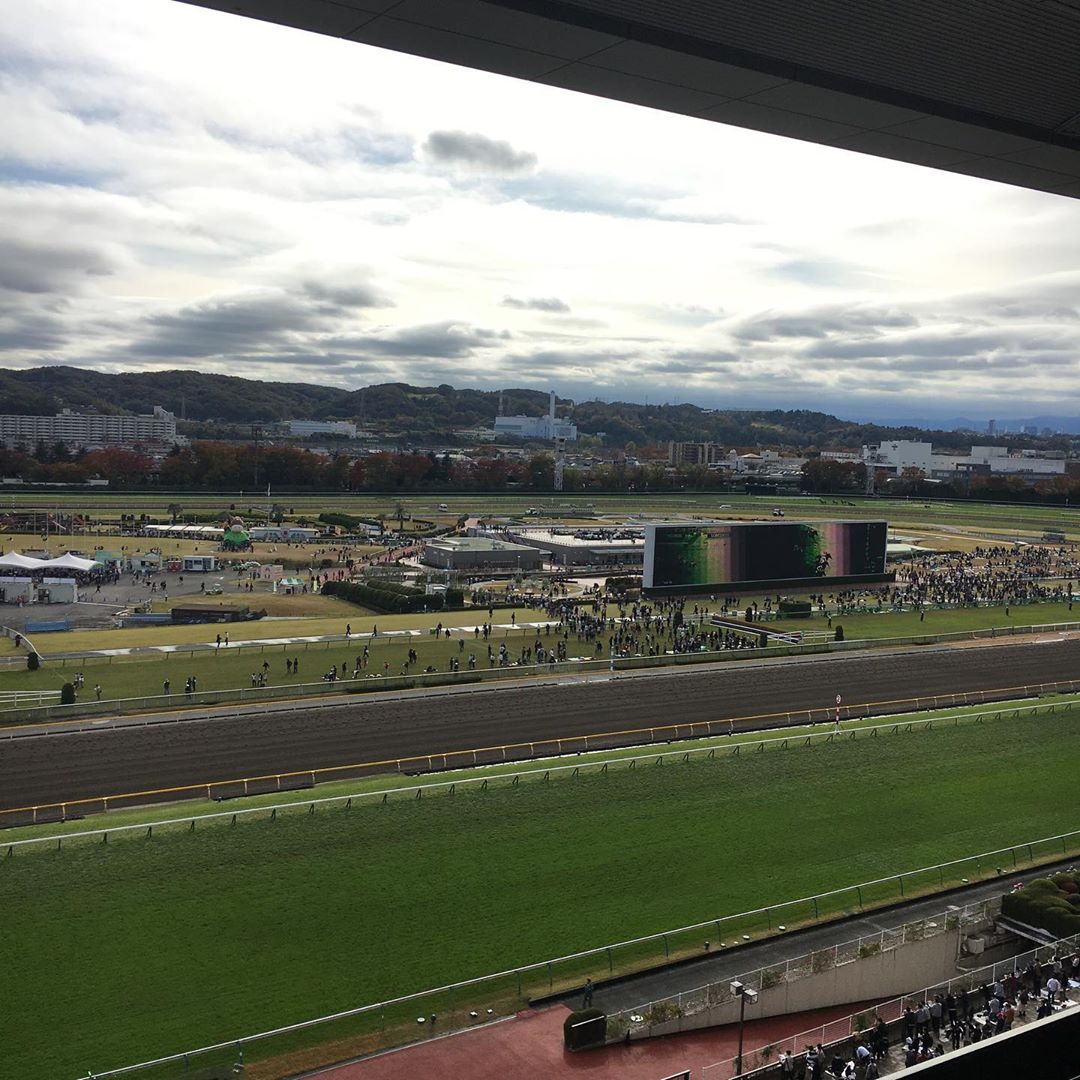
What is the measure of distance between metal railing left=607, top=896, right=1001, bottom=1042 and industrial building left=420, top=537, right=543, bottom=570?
4191 cm

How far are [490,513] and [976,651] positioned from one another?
59.2m

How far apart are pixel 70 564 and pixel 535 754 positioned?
32.7 m

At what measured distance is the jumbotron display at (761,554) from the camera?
47.0m

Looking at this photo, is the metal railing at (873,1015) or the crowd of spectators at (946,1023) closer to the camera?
the crowd of spectators at (946,1023)

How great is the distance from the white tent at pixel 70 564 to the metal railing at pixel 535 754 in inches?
1176

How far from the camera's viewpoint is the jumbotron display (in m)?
47.0

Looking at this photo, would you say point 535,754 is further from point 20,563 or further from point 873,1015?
point 20,563

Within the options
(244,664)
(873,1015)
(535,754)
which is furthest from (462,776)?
(244,664)

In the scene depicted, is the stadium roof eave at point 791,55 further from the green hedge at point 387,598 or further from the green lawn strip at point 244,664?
the green hedge at point 387,598

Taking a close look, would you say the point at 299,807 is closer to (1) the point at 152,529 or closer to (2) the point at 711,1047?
(2) the point at 711,1047

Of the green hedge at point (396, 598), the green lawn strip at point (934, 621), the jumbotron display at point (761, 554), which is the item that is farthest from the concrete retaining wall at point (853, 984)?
the jumbotron display at point (761, 554)

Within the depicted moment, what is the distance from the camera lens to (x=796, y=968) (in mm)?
13086

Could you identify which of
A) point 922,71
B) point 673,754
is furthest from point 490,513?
point 922,71

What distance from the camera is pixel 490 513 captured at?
305 feet
